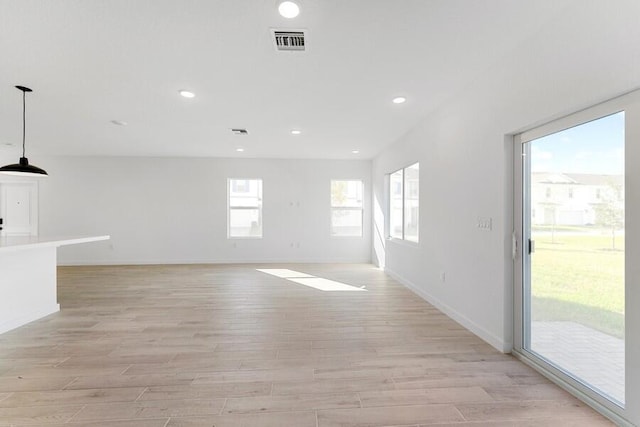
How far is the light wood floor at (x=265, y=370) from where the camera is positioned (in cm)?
186

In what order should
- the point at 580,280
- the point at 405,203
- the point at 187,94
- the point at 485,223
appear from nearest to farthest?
the point at 580,280
the point at 485,223
the point at 187,94
the point at 405,203

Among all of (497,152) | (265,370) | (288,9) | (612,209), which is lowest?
(265,370)

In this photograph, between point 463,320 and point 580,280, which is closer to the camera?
point 580,280

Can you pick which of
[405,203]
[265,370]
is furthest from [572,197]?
[405,203]

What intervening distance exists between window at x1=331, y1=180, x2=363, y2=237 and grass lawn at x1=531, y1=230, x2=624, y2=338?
545 centimetres

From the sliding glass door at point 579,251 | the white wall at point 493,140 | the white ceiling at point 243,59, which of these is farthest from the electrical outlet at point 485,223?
the white ceiling at point 243,59

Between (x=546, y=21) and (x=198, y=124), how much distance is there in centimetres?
443

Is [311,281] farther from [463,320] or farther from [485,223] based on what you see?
[485,223]

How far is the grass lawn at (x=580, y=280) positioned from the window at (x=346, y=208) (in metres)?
5.45

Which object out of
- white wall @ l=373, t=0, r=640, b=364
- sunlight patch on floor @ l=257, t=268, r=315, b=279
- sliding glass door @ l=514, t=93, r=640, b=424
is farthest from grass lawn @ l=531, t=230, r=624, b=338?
sunlight patch on floor @ l=257, t=268, r=315, b=279

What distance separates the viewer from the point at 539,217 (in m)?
2.47

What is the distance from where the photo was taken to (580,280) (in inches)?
84.5

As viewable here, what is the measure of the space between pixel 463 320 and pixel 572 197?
1.76 meters

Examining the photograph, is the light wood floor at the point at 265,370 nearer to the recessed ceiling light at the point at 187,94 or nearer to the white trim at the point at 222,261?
the recessed ceiling light at the point at 187,94
